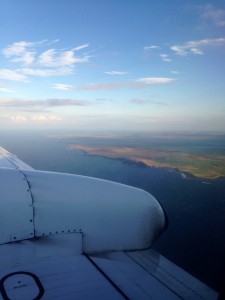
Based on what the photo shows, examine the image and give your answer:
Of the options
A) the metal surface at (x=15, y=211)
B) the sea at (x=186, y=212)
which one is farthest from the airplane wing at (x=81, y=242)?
the sea at (x=186, y=212)

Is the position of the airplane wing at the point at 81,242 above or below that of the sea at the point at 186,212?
above

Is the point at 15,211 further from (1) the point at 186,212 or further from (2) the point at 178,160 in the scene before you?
(2) the point at 178,160

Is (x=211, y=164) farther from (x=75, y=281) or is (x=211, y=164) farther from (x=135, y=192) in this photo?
(x=75, y=281)

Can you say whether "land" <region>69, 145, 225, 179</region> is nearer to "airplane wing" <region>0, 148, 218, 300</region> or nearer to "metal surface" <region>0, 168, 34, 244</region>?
"airplane wing" <region>0, 148, 218, 300</region>

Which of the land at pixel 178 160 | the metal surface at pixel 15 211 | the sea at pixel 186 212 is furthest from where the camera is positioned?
the land at pixel 178 160

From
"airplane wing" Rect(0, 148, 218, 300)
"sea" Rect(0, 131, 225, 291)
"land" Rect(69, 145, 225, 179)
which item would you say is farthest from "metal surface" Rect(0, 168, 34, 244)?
"land" Rect(69, 145, 225, 179)

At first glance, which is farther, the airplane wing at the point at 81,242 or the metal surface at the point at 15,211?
the metal surface at the point at 15,211

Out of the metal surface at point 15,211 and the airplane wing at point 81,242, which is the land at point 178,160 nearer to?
the airplane wing at point 81,242

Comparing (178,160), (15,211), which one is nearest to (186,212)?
(178,160)
